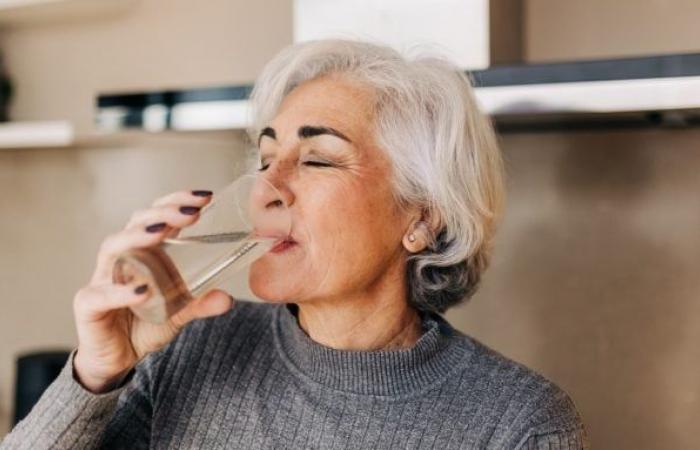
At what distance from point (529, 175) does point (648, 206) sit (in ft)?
0.63

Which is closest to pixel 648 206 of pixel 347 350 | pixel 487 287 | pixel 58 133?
pixel 487 287

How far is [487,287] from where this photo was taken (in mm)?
1521

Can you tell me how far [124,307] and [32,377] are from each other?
3.00 ft

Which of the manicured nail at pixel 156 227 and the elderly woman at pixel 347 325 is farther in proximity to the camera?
the elderly woman at pixel 347 325

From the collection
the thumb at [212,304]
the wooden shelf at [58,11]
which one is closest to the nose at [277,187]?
the thumb at [212,304]

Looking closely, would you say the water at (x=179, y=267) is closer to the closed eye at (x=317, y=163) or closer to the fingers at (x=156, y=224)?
the fingers at (x=156, y=224)

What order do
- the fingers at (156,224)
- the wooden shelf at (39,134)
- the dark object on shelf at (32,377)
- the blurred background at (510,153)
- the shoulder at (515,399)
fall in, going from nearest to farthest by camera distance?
1. the fingers at (156,224)
2. the shoulder at (515,399)
3. the blurred background at (510,153)
4. the wooden shelf at (39,134)
5. the dark object on shelf at (32,377)

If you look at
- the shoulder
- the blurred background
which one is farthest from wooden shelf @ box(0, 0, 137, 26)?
the shoulder

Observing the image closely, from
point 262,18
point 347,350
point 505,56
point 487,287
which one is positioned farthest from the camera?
point 262,18

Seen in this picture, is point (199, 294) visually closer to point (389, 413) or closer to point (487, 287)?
point (389, 413)

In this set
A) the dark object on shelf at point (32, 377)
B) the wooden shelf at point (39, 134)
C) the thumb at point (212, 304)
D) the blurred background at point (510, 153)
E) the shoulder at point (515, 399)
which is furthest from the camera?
the dark object on shelf at point (32, 377)

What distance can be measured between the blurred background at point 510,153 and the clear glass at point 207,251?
0.28 meters

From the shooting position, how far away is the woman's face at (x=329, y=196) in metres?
0.99

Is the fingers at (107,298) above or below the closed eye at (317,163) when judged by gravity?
below
